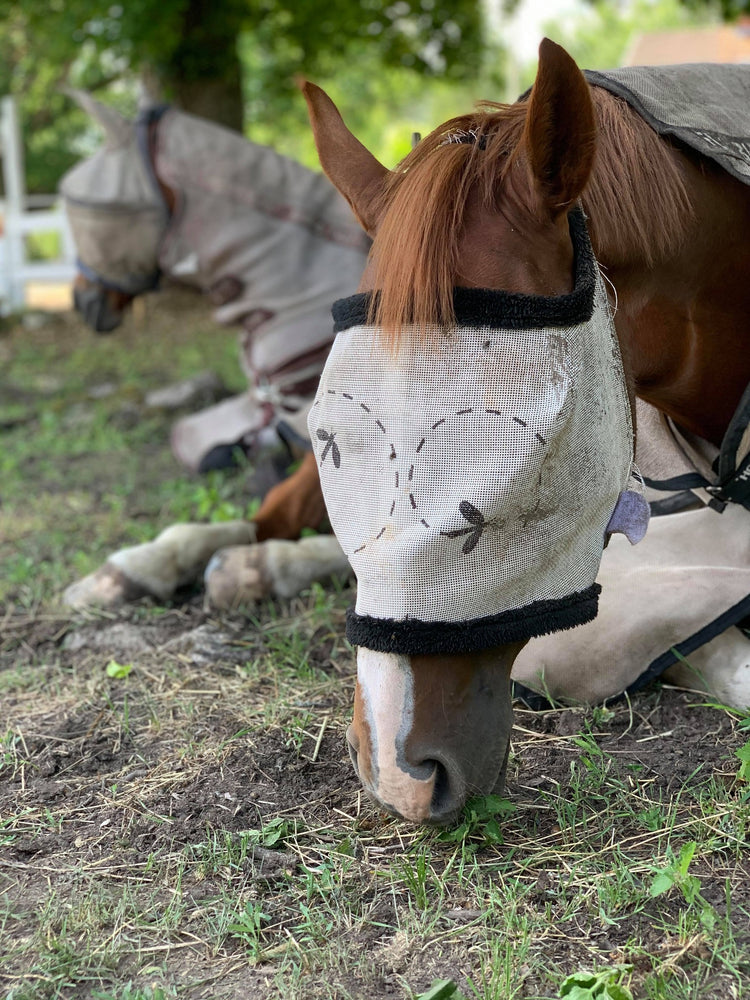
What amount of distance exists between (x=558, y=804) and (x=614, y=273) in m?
1.01

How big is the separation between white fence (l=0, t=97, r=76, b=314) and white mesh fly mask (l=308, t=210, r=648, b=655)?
34.0ft

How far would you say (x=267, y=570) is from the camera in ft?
10.5

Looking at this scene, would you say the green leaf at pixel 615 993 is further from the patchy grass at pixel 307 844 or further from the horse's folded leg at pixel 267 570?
the horse's folded leg at pixel 267 570

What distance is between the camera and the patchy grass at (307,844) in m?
1.54

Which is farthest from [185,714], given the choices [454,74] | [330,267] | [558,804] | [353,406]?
[454,74]

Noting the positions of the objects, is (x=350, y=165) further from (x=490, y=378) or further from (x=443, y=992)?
(x=443, y=992)

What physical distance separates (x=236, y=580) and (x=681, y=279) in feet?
5.72

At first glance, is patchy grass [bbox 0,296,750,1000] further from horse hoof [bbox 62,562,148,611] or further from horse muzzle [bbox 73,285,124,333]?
horse muzzle [bbox 73,285,124,333]

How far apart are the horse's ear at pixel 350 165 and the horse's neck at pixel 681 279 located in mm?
377

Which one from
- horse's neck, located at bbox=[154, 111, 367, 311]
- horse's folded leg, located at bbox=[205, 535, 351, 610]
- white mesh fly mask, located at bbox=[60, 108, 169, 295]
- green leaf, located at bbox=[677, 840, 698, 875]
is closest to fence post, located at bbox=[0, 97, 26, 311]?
white mesh fly mask, located at bbox=[60, 108, 169, 295]

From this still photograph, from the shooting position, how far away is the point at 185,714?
2.47 metres

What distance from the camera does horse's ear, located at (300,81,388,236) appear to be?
5.83 feet

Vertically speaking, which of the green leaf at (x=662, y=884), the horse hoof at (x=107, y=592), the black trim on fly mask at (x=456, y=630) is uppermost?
the black trim on fly mask at (x=456, y=630)

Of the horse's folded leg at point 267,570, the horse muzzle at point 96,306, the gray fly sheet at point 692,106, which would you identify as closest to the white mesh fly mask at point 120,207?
the horse muzzle at point 96,306
